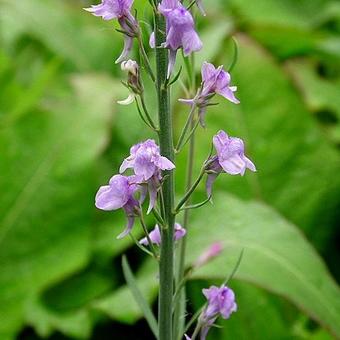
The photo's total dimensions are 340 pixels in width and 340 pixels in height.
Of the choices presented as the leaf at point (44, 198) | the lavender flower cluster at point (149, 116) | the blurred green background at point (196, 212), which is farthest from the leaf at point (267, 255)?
the lavender flower cluster at point (149, 116)

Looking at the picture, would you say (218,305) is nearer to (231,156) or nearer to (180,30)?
(231,156)

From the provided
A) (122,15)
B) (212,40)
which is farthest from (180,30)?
(212,40)

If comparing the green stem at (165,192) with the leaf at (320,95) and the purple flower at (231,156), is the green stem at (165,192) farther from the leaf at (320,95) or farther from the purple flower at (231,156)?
the leaf at (320,95)

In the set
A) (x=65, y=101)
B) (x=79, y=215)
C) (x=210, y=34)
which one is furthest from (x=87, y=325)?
(x=210, y=34)

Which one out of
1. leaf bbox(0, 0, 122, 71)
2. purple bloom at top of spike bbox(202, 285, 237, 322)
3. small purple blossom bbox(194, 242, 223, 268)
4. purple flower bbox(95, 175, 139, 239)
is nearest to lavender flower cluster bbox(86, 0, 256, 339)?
purple flower bbox(95, 175, 139, 239)

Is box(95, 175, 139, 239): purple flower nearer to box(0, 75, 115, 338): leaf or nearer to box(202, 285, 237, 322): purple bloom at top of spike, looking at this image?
box(202, 285, 237, 322): purple bloom at top of spike

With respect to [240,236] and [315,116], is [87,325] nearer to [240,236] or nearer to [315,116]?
[240,236]
